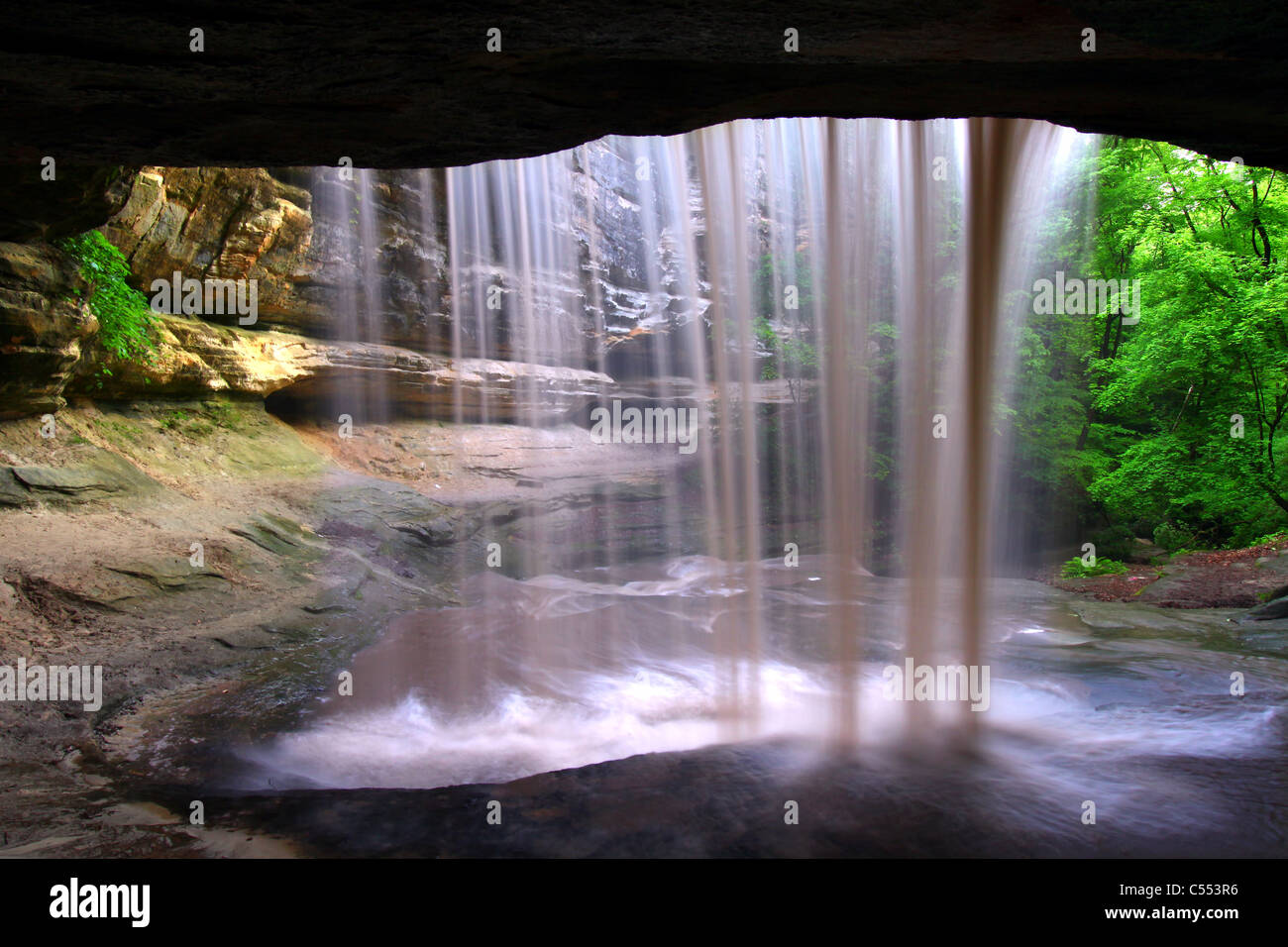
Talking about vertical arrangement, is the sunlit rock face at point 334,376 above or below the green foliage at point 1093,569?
above

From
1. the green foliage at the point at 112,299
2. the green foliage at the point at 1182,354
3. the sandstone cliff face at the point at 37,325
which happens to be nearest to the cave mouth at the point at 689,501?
the green foliage at the point at 1182,354

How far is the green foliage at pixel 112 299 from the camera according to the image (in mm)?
9328

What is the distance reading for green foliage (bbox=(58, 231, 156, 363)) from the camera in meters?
9.33

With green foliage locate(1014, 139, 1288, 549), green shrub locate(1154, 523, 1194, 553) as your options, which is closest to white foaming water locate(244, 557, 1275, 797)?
green foliage locate(1014, 139, 1288, 549)

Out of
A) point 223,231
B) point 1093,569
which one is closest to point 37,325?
point 223,231

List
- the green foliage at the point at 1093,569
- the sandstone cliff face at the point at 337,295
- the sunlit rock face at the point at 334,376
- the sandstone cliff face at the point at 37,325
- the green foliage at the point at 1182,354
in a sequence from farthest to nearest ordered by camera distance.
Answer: the green foliage at the point at 1093,569, the sunlit rock face at the point at 334,376, the green foliage at the point at 1182,354, the sandstone cliff face at the point at 337,295, the sandstone cliff face at the point at 37,325

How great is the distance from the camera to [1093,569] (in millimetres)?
14086

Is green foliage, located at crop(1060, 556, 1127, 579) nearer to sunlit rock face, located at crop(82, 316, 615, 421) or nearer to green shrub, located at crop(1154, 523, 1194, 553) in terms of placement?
green shrub, located at crop(1154, 523, 1194, 553)

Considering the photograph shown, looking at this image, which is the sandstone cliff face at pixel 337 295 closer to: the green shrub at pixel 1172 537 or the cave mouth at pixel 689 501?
the cave mouth at pixel 689 501

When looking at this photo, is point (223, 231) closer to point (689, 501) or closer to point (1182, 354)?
point (689, 501)

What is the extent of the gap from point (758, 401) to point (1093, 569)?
9.59 metres

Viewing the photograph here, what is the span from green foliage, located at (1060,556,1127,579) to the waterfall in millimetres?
1710

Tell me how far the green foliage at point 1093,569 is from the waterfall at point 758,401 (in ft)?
5.61

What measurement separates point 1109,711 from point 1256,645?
329 centimetres
